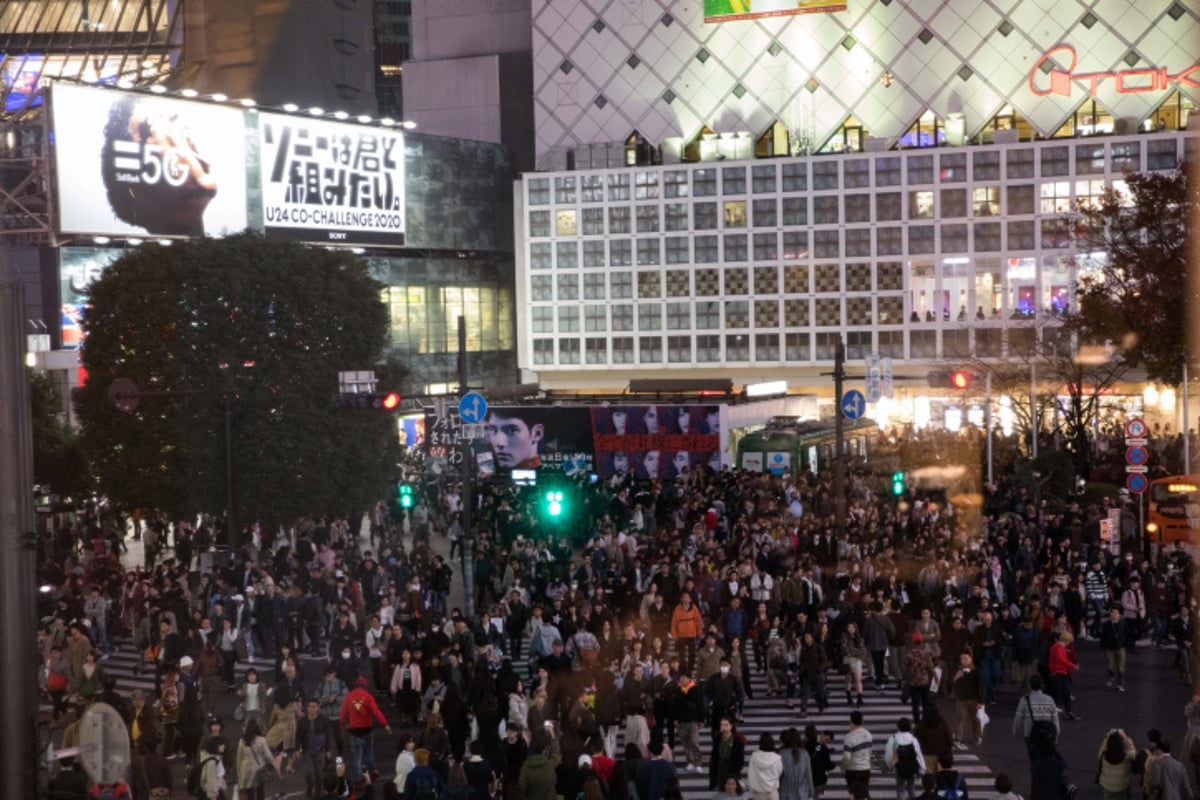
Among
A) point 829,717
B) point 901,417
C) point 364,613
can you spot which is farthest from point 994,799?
point 901,417

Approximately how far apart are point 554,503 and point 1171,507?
14005mm

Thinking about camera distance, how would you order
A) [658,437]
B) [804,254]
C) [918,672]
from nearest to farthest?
[918,672] < [658,437] < [804,254]

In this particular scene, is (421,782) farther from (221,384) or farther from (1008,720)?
(221,384)

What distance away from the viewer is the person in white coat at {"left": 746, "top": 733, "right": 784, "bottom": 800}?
42.1 ft

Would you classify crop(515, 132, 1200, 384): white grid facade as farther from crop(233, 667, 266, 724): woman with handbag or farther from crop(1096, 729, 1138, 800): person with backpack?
crop(233, 667, 266, 724): woman with handbag

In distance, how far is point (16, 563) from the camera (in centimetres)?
748

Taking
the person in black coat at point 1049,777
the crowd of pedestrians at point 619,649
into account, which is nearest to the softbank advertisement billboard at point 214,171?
the crowd of pedestrians at point 619,649

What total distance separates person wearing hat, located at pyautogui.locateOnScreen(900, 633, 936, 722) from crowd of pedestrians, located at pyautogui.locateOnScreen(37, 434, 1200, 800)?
3 centimetres

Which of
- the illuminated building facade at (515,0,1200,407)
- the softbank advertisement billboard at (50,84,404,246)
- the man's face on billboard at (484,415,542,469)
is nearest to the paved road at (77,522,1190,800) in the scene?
the man's face on billboard at (484,415,542,469)

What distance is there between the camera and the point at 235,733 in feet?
61.0

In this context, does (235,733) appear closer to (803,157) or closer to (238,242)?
(238,242)

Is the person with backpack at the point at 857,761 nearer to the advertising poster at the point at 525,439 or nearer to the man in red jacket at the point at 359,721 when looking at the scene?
the man in red jacket at the point at 359,721

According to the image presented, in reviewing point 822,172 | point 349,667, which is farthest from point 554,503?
point 822,172

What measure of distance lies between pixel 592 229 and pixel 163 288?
136 ft
